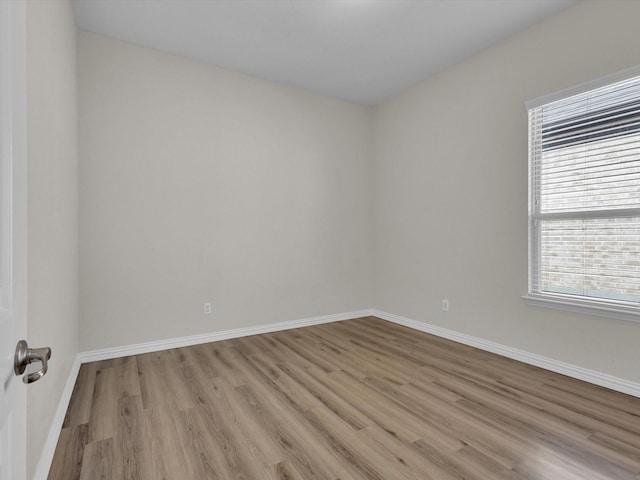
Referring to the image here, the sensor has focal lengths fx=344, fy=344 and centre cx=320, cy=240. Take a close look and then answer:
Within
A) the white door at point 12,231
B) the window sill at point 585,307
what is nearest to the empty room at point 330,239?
the window sill at point 585,307

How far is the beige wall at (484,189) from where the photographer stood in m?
2.62

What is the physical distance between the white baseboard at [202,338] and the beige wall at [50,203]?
1.11ft

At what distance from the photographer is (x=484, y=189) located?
11.3 feet

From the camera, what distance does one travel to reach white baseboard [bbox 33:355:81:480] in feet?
5.16

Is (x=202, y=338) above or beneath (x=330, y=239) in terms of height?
beneath

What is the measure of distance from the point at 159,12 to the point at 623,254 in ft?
13.3

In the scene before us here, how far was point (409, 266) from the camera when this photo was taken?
4328 millimetres

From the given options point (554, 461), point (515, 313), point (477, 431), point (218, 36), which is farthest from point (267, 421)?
point (218, 36)

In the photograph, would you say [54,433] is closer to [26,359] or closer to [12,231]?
[26,359]

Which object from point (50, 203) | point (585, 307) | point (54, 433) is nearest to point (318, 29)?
point (50, 203)

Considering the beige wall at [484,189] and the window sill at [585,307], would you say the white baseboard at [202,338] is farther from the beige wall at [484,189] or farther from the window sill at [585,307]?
the window sill at [585,307]

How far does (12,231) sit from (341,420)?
1983mm

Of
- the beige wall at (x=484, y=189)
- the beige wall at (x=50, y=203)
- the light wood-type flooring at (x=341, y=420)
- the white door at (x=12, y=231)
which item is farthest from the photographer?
the beige wall at (x=484, y=189)

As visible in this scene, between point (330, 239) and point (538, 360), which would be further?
point (330, 239)
